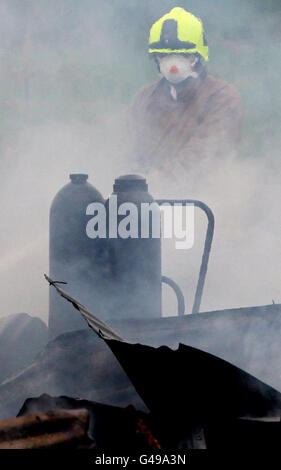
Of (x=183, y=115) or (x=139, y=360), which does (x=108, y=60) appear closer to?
(x=183, y=115)

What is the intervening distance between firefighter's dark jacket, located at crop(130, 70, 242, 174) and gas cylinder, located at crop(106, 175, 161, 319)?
3849 millimetres

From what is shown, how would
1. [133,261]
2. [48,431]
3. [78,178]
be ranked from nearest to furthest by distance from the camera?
1. [48,431]
2. [133,261]
3. [78,178]

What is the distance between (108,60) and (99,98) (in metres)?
0.63

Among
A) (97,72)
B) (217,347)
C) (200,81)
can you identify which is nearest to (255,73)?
(97,72)

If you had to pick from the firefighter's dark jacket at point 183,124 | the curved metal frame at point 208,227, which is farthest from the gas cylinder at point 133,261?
the firefighter's dark jacket at point 183,124

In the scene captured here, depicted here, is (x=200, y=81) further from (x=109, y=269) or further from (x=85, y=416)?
(x=85, y=416)

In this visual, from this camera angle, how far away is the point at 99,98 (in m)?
10.2

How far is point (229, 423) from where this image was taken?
167cm

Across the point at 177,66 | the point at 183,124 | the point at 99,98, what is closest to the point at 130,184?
the point at 177,66

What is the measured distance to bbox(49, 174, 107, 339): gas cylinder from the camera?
10.3ft

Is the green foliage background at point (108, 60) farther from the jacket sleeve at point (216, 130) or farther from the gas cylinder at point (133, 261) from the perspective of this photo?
the gas cylinder at point (133, 261)

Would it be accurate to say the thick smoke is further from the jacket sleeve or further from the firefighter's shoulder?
the firefighter's shoulder

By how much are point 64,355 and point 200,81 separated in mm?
5180

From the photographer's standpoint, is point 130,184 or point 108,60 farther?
point 108,60
